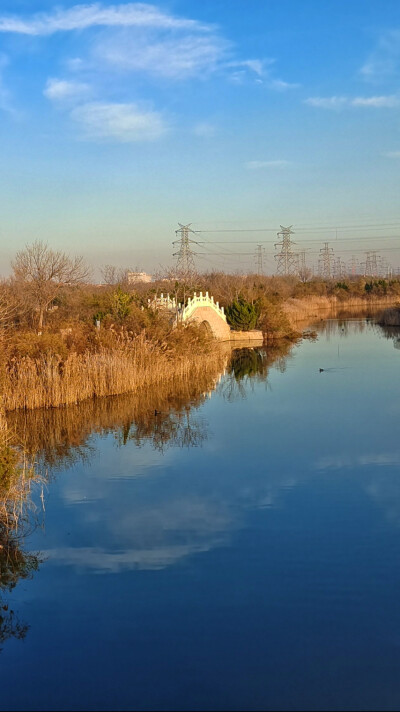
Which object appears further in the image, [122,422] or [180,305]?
[180,305]

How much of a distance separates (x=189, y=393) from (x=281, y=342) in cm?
1638

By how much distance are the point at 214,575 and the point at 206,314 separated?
26781 mm

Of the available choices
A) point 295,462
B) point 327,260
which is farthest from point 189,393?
point 327,260

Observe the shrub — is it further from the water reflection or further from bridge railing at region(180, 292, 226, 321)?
the water reflection

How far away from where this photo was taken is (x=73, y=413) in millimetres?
17422

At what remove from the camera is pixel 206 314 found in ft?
112

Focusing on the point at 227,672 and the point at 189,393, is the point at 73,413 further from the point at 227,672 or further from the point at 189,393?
the point at 227,672

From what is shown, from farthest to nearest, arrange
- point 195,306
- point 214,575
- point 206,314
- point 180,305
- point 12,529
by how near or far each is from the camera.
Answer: point 206,314 → point 195,306 → point 180,305 → point 12,529 → point 214,575

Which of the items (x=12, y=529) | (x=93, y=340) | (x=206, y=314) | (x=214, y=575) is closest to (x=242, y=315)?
(x=206, y=314)

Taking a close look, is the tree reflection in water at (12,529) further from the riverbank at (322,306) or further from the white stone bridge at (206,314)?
the riverbank at (322,306)

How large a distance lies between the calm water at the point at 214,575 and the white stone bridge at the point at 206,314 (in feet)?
48.4

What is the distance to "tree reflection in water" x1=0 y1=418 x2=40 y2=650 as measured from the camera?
7734mm

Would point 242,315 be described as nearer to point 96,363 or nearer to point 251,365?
point 251,365


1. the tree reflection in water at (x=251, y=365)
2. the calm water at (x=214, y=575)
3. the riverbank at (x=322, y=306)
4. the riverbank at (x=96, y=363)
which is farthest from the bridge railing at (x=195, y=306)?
the calm water at (x=214, y=575)
